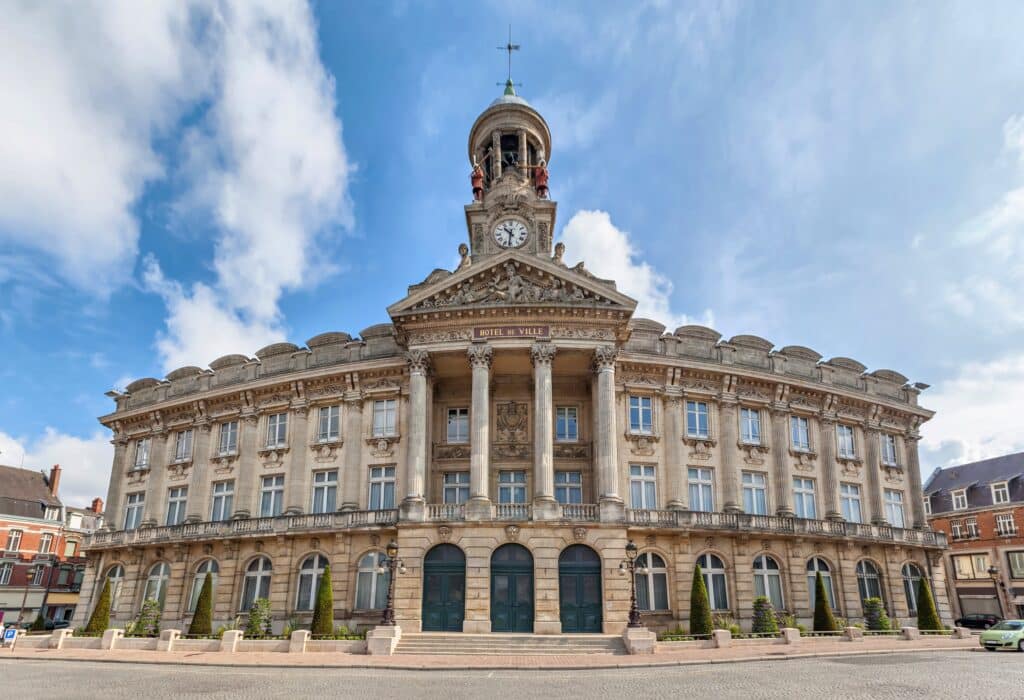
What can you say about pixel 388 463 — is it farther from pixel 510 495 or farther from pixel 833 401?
pixel 833 401

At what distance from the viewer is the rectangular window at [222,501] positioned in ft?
138

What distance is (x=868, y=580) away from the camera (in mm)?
40312

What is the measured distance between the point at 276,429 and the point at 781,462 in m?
30.6

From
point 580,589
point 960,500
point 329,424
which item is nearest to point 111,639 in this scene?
point 329,424

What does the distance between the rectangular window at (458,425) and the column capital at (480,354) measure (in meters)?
4.74

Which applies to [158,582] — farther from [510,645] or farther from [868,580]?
[868,580]

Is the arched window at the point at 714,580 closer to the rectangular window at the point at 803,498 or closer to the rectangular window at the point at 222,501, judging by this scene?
the rectangular window at the point at 803,498

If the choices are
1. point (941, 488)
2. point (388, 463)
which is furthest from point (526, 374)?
point (941, 488)

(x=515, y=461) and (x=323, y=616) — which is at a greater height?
(x=515, y=461)

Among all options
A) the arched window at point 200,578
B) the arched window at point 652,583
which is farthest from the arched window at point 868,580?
the arched window at point 200,578

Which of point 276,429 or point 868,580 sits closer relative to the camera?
point 868,580

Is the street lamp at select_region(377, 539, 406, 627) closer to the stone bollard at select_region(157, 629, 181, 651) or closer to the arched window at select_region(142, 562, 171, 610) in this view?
the stone bollard at select_region(157, 629, 181, 651)

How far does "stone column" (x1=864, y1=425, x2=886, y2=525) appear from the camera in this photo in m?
42.7

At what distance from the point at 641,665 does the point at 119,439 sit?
4039 cm
